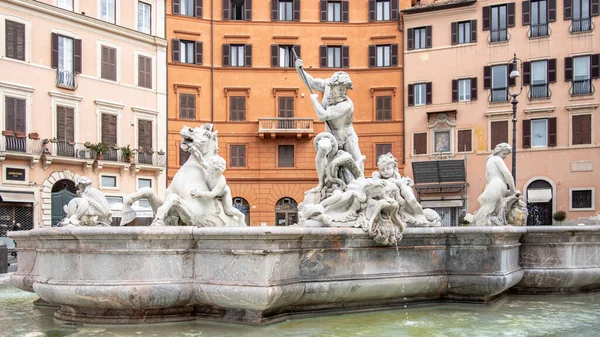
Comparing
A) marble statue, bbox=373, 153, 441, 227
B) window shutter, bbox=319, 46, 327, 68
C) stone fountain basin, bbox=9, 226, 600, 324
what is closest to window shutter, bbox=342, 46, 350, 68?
window shutter, bbox=319, 46, 327, 68

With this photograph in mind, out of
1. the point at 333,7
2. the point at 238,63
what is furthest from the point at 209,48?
the point at 333,7

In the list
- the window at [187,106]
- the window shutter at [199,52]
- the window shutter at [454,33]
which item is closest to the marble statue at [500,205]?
the window shutter at [454,33]

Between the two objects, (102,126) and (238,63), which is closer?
(102,126)

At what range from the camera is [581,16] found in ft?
115

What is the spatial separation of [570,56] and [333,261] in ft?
104

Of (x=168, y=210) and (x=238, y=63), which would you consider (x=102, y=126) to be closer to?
(x=238, y=63)

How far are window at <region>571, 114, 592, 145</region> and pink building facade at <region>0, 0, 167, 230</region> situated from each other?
2135cm

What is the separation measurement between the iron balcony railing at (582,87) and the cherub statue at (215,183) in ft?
102

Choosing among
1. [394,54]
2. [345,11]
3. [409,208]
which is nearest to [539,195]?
[394,54]

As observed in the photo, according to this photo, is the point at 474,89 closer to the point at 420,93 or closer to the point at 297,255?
the point at 420,93

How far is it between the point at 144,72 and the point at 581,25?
74.9ft

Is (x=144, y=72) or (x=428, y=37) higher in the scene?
(x=428, y=37)

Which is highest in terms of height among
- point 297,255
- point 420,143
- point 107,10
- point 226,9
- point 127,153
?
point 226,9

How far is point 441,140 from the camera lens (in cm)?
3772
